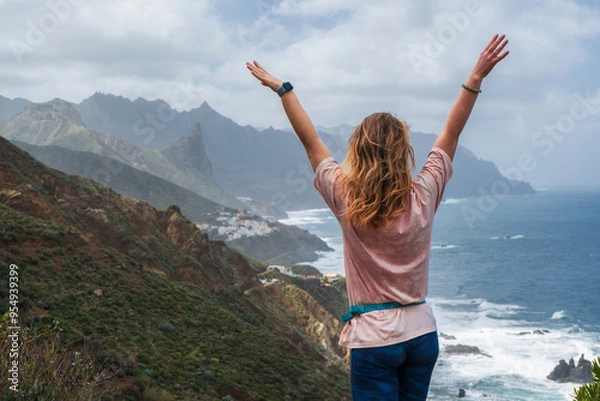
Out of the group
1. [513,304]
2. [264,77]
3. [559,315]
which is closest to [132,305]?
[264,77]

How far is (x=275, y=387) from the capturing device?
45.1ft

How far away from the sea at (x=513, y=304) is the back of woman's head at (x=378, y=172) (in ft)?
4.62

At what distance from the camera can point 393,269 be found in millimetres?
2199

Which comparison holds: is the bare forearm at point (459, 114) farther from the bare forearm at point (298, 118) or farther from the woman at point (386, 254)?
the bare forearm at point (298, 118)

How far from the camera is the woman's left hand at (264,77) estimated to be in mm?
2600

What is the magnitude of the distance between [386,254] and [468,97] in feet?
2.74

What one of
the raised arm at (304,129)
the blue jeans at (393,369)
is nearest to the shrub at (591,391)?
the blue jeans at (393,369)

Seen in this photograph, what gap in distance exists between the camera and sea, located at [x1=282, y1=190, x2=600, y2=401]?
3825 cm

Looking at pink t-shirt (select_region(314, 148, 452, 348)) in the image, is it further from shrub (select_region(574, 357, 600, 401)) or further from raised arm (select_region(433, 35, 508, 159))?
shrub (select_region(574, 357, 600, 401))

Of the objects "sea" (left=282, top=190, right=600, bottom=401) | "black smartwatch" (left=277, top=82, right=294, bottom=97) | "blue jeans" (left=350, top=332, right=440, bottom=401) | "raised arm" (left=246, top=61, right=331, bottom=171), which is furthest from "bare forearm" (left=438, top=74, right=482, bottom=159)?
"sea" (left=282, top=190, right=600, bottom=401)

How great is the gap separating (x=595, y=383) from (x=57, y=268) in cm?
1433

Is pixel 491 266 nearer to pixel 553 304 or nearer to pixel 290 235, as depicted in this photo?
pixel 553 304

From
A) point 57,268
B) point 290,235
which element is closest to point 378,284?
point 57,268

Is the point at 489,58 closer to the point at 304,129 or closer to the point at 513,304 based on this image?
the point at 304,129
